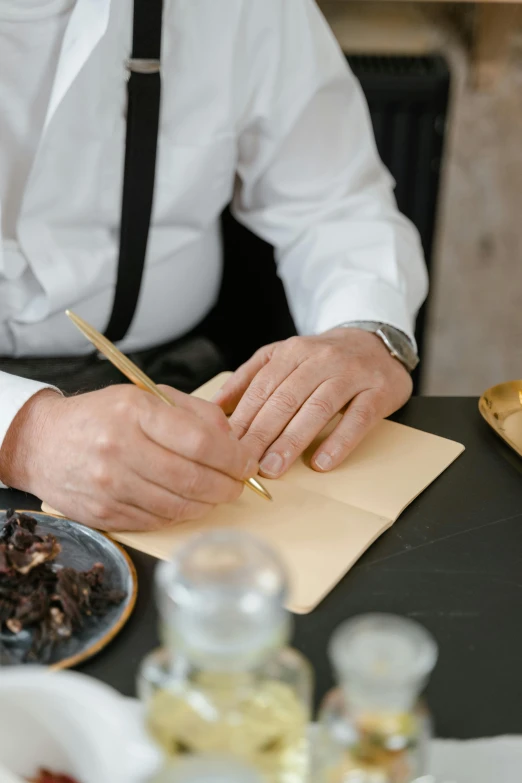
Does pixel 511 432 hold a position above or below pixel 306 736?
below

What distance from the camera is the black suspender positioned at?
1082mm

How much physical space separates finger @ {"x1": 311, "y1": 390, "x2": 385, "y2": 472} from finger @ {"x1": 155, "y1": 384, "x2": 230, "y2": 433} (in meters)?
0.14

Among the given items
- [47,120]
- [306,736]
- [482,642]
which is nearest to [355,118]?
[47,120]

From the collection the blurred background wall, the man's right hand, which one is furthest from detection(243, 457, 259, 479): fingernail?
the blurred background wall

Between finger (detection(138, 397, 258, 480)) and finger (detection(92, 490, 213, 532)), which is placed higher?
finger (detection(138, 397, 258, 480))

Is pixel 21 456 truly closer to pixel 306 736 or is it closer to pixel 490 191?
pixel 306 736

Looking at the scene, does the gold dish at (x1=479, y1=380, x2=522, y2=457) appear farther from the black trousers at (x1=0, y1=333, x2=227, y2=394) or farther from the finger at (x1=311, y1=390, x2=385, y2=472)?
the black trousers at (x1=0, y1=333, x2=227, y2=394)

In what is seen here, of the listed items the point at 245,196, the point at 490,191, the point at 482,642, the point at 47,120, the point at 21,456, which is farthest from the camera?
the point at 490,191

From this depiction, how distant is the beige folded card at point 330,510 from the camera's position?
0.74 metres

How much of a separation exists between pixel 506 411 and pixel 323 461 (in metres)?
0.24

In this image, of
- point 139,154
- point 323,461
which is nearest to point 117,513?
point 323,461

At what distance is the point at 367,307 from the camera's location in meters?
1.14

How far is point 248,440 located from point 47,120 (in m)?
0.48

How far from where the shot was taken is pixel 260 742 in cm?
39
